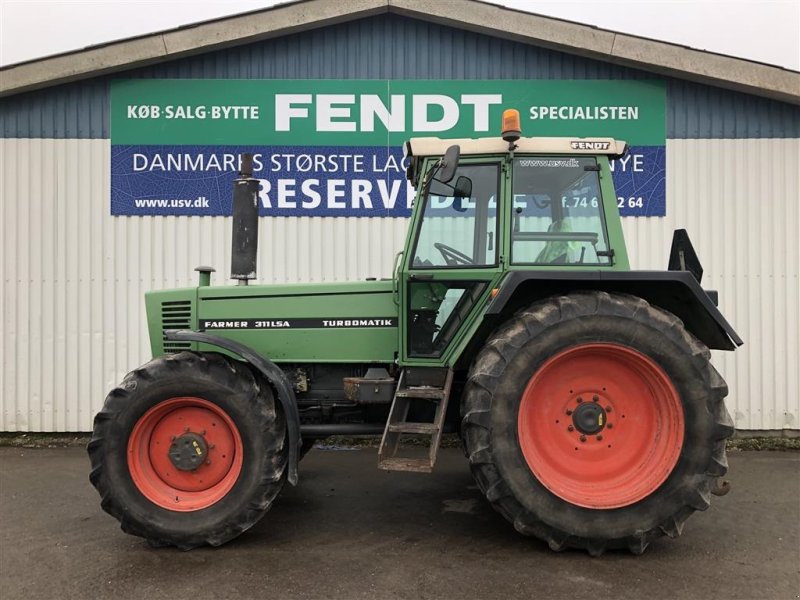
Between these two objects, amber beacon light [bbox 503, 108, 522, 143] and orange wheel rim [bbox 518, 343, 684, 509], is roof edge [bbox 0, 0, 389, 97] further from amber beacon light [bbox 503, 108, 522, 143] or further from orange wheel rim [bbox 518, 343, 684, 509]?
orange wheel rim [bbox 518, 343, 684, 509]

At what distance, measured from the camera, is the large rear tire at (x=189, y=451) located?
3.49 meters

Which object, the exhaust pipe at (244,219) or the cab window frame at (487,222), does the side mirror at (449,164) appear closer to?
the cab window frame at (487,222)

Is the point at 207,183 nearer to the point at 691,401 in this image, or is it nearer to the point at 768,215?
the point at 691,401

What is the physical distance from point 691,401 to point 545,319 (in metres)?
0.99

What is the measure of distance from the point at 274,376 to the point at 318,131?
3652 millimetres

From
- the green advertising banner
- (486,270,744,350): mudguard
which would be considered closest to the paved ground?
(486,270,744,350): mudguard

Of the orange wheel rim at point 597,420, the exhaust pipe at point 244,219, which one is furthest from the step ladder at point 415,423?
the exhaust pipe at point 244,219

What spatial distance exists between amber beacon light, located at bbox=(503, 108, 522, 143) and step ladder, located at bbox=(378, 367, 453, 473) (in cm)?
156

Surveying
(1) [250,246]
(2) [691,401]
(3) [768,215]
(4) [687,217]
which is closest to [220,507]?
(1) [250,246]

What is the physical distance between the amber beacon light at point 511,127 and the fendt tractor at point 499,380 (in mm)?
15

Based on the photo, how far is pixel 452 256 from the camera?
3762 millimetres

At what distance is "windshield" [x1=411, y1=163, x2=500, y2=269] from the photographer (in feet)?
12.2

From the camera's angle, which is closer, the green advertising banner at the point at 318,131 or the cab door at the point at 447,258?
the cab door at the point at 447,258

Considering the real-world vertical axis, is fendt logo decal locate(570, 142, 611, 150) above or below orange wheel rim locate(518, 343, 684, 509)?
above
